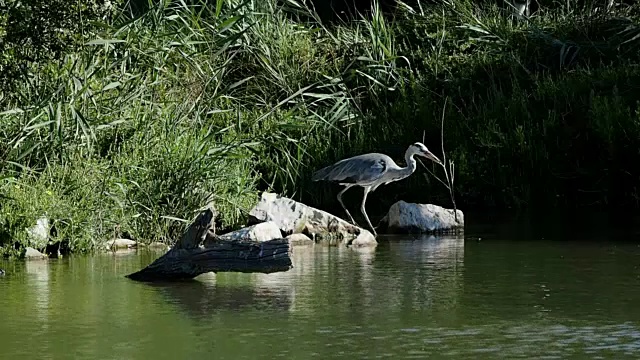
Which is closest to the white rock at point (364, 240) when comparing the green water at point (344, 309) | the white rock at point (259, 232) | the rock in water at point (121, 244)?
the white rock at point (259, 232)

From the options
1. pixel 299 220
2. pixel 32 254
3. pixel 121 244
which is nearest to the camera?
pixel 32 254

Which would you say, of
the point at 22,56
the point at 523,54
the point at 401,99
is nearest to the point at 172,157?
the point at 22,56

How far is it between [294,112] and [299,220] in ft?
10.3

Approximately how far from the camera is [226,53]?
1742 centimetres

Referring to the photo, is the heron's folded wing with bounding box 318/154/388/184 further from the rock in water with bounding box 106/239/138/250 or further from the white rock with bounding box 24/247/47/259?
the white rock with bounding box 24/247/47/259

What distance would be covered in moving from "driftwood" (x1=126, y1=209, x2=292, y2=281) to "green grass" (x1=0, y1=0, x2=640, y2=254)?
198cm

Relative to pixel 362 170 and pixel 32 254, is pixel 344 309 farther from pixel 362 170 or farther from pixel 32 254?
pixel 362 170

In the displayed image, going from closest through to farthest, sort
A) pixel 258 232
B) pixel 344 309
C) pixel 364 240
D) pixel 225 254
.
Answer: pixel 344 309, pixel 225 254, pixel 258 232, pixel 364 240

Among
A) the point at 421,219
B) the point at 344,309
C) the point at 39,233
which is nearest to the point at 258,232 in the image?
the point at 39,233

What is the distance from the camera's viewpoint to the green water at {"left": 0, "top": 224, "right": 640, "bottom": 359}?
7469 millimetres

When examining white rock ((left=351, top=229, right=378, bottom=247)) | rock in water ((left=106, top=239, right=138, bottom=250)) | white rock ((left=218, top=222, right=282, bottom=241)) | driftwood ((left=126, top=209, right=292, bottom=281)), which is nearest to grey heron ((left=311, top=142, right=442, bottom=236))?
white rock ((left=351, top=229, right=378, bottom=247))

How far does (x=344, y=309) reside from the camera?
8734mm

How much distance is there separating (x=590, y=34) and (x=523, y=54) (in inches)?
49.0

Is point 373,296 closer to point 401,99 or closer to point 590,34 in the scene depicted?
point 401,99
